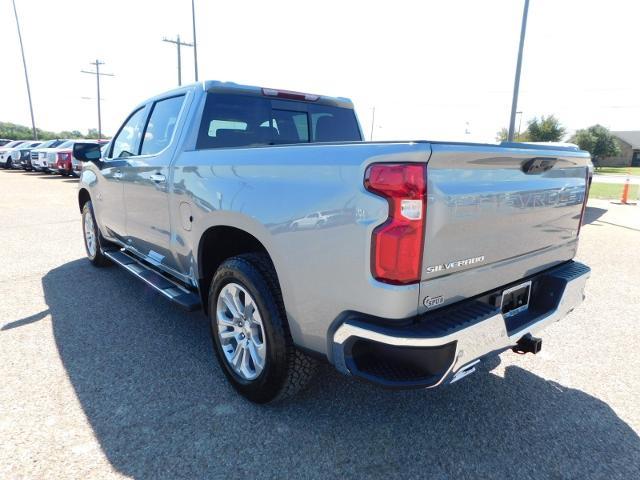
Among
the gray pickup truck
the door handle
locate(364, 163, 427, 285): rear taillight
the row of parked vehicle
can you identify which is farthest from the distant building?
locate(364, 163, 427, 285): rear taillight

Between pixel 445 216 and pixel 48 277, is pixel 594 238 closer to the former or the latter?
pixel 445 216

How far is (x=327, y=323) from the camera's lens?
6.75ft

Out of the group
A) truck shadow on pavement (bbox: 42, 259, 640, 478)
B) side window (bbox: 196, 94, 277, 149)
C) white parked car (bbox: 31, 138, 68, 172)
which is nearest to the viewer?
truck shadow on pavement (bbox: 42, 259, 640, 478)

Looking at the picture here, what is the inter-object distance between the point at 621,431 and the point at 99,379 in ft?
10.2

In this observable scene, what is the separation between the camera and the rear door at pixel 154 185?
333 cm

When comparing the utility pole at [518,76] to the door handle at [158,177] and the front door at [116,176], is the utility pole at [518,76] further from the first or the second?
the door handle at [158,177]

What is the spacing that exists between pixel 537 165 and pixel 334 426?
1763mm

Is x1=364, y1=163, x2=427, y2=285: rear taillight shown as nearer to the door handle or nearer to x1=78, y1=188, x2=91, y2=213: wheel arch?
the door handle

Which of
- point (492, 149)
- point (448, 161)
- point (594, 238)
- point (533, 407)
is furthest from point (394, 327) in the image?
point (594, 238)

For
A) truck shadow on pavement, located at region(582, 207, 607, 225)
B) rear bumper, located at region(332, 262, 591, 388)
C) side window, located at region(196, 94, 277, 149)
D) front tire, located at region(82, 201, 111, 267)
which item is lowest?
truck shadow on pavement, located at region(582, 207, 607, 225)

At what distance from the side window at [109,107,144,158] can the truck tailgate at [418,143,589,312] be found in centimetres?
320

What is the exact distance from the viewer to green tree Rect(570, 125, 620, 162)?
60.7m

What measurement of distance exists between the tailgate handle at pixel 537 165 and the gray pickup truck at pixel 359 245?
0.4 inches

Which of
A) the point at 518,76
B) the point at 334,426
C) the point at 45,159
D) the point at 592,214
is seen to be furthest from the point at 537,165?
the point at 45,159
